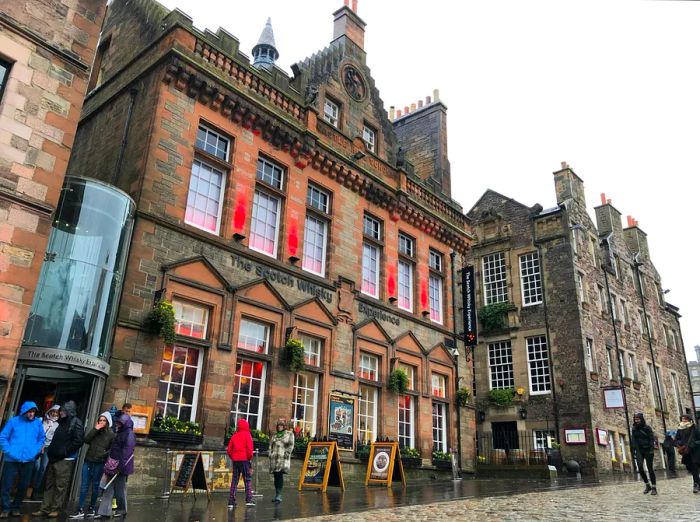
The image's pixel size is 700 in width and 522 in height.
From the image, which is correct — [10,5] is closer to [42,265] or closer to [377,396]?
[42,265]

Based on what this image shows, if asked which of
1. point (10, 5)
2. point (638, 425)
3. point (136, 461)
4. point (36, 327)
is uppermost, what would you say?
point (10, 5)

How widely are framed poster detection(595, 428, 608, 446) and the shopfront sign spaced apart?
22.1 meters

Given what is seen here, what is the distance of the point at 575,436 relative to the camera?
25.4m

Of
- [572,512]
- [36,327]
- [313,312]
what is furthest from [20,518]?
[313,312]

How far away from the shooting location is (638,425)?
12.6 meters

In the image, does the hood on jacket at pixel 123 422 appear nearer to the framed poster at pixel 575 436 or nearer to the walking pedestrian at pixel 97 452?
the walking pedestrian at pixel 97 452

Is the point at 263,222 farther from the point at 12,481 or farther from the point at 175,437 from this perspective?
the point at 12,481

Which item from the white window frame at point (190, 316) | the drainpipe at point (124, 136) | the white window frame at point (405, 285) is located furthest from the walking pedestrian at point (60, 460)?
the white window frame at point (405, 285)

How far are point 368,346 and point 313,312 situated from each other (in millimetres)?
2675

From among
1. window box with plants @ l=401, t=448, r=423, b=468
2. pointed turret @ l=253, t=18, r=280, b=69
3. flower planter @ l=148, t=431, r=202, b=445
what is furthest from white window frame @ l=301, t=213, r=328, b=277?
pointed turret @ l=253, t=18, r=280, b=69

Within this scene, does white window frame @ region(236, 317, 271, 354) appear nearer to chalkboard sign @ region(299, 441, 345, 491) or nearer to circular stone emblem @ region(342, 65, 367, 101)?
chalkboard sign @ region(299, 441, 345, 491)

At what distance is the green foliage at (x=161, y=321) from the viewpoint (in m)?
11.9

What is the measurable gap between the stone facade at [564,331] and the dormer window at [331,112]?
14798mm

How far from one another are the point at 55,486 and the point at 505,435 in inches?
939
